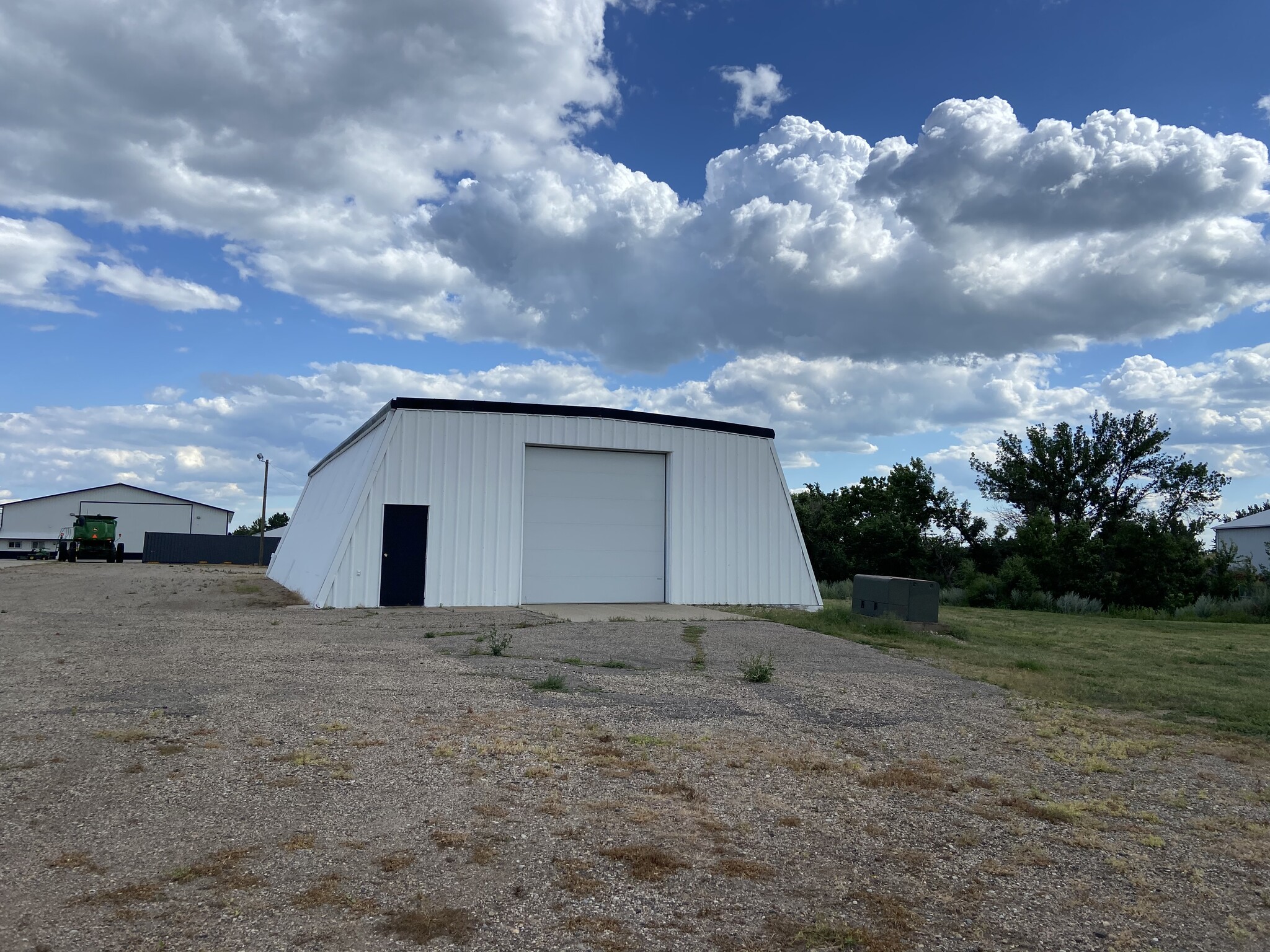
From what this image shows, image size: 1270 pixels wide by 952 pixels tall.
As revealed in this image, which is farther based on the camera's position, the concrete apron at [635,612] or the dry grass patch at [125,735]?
the concrete apron at [635,612]

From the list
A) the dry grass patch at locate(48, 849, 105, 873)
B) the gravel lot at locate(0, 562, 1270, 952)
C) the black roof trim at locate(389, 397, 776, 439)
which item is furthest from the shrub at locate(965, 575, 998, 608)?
the dry grass patch at locate(48, 849, 105, 873)

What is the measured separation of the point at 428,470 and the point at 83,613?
21.4ft

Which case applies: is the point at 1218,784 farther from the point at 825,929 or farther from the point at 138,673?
the point at 138,673

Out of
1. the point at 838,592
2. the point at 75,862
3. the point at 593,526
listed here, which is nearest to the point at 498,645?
the point at 75,862

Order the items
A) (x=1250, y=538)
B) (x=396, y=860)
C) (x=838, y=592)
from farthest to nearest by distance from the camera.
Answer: (x=1250, y=538), (x=838, y=592), (x=396, y=860)

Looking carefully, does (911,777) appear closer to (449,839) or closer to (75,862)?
(449,839)

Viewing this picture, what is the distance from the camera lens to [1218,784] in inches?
224

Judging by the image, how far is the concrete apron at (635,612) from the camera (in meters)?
15.4

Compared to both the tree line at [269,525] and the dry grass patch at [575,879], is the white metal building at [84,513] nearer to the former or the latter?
the tree line at [269,525]

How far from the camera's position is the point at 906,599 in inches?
592

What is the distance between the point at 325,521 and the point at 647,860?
21164mm

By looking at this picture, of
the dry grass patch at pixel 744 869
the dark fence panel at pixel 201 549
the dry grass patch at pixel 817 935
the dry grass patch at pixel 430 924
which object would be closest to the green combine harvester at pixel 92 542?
the dark fence panel at pixel 201 549

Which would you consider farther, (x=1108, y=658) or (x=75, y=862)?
(x=1108, y=658)

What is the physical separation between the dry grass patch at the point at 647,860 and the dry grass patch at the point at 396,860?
2.90 feet
